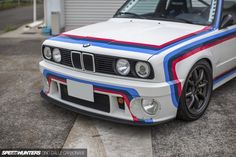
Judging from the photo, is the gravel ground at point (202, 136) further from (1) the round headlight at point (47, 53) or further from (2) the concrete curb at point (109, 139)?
(1) the round headlight at point (47, 53)

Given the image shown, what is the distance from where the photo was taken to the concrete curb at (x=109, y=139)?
312 centimetres

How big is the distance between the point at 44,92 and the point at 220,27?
228cm

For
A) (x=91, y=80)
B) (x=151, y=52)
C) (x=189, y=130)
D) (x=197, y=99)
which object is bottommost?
(x=189, y=130)

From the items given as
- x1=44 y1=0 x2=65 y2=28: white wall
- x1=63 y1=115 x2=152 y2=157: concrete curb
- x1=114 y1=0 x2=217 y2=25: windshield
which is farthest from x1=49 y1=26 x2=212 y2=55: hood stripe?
x1=44 y1=0 x2=65 y2=28: white wall

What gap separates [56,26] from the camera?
9.12 m

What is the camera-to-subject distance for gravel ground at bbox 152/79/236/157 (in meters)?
3.11

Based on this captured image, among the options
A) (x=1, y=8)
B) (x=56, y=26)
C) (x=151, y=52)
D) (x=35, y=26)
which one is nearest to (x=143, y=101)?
(x=151, y=52)

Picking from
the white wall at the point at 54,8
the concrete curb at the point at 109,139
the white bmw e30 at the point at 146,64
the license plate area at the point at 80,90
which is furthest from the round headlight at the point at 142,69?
the white wall at the point at 54,8

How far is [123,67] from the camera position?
10.7ft

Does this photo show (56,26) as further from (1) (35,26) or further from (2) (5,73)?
(2) (5,73)

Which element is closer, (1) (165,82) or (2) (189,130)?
(1) (165,82)

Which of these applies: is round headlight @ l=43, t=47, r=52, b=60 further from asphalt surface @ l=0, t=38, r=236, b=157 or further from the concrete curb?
the concrete curb

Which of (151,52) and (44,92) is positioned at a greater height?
(151,52)

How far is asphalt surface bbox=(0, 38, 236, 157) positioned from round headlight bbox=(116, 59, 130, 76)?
2.43 feet
